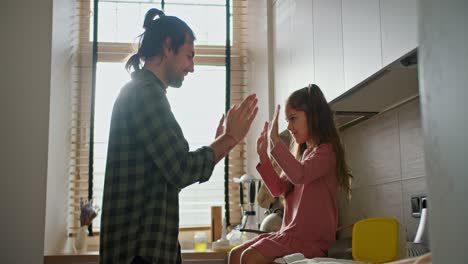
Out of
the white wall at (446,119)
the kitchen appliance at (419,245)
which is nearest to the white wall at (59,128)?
the kitchen appliance at (419,245)

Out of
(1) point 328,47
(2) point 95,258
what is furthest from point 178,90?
(1) point 328,47

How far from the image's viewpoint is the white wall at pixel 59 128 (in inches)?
115

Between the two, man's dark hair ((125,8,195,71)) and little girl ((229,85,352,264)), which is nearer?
man's dark hair ((125,8,195,71))

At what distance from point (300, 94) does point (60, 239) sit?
1.76 metres

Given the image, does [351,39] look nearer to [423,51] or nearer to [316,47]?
[316,47]

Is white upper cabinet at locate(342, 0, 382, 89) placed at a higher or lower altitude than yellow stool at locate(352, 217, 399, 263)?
higher

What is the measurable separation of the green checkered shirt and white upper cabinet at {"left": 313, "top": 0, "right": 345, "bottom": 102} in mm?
743

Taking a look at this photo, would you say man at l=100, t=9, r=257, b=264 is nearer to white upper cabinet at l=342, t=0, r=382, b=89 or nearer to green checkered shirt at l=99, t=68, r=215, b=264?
green checkered shirt at l=99, t=68, r=215, b=264

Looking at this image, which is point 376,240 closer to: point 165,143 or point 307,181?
point 307,181

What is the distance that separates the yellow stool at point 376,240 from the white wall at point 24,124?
1737 mm

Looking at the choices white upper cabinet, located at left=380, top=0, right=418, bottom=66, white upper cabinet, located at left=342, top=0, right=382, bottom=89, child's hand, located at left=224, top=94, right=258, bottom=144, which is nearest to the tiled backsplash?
white upper cabinet, located at left=342, top=0, right=382, bottom=89

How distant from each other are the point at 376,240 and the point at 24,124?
78.8 inches

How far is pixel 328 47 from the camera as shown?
2074 mm

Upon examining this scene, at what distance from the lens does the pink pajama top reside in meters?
1.88
